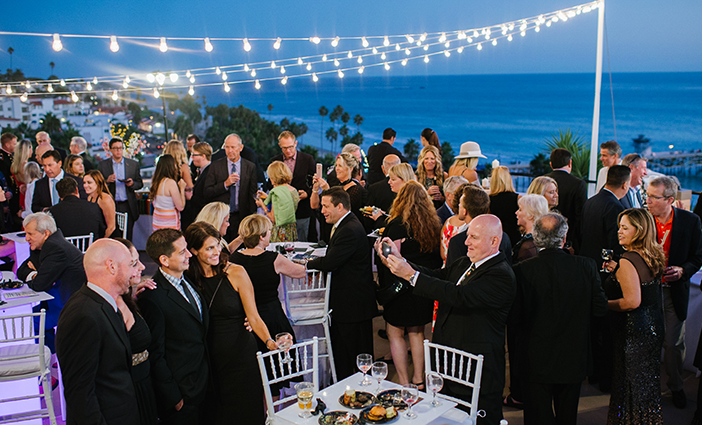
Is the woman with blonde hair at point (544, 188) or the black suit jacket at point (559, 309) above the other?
the woman with blonde hair at point (544, 188)

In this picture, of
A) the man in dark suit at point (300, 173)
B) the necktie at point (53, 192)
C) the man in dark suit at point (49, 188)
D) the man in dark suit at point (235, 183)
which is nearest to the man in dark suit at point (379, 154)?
the man in dark suit at point (300, 173)

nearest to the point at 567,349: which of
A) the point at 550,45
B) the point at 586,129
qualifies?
the point at 550,45

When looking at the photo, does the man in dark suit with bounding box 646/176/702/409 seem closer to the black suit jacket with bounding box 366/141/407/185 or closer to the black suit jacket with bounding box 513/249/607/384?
the black suit jacket with bounding box 513/249/607/384

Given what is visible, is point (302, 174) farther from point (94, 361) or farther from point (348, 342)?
point (94, 361)

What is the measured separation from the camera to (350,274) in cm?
386

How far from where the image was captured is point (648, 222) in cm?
316

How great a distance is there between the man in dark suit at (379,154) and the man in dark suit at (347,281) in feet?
9.06

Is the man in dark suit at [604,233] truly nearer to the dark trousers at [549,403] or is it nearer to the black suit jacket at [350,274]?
the dark trousers at [549,403]

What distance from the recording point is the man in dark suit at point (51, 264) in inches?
155

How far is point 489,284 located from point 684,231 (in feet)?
6.48

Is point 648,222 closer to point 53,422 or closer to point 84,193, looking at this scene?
point 53,422

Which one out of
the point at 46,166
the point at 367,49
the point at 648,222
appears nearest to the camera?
the point at 648,222

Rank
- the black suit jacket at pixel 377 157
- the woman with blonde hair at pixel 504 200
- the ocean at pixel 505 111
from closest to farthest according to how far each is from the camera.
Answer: the woman with blonde hair at pixel 504 200 → the black suit jacket at pixel 377 157 → the ocean at pixel 505 111

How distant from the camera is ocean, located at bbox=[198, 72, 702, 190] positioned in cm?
4128
